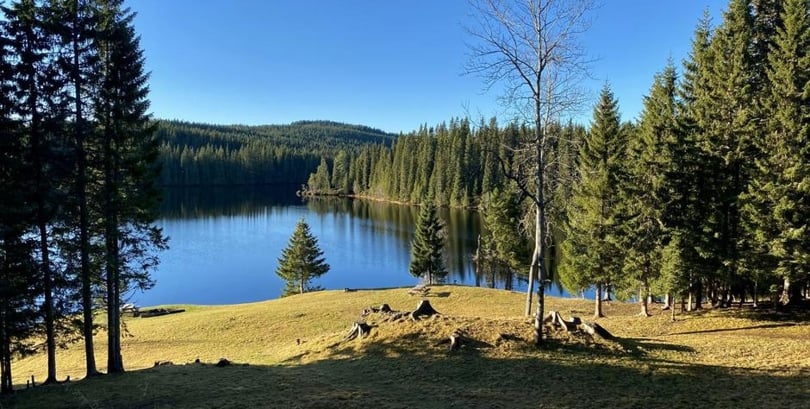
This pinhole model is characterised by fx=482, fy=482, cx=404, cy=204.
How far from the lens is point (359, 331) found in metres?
16.5

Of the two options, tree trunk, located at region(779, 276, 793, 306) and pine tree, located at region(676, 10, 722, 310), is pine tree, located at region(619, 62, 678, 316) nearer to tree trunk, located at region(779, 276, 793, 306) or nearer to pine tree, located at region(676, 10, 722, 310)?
pine tree, located at region(676, 10, 722, 310)

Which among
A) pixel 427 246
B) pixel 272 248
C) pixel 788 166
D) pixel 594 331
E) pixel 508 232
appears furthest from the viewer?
pixel 272 248

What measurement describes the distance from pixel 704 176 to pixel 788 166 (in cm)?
373

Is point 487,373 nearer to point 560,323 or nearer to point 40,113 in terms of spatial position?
point 560,323

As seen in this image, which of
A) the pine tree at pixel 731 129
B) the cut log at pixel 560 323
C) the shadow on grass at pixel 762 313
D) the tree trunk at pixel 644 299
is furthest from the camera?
the tree trunk at pixel 644 299

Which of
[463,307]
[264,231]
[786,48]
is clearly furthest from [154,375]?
[264,231]

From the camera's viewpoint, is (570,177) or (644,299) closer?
(570,177)

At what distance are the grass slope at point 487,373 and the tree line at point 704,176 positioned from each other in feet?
8.96

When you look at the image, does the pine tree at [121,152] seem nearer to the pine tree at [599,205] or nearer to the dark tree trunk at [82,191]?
the dark tree trunk at [82,191]

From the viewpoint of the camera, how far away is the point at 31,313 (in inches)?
557

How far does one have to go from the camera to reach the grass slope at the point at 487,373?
9992 millimetres

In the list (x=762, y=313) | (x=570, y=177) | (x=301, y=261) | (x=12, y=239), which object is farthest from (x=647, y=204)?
(x=301, y=261)

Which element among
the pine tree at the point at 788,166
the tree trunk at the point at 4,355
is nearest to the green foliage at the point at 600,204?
the pine tree at the point at 788,166

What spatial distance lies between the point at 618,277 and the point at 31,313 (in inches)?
949
